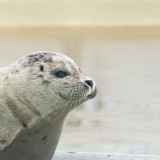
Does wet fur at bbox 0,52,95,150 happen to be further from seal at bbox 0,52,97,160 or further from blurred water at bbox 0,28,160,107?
blurred water at bbox 0,28,160,107

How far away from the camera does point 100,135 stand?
6887mm

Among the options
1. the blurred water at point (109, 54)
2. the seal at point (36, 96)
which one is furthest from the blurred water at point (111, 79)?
the seal at point (36, 96)

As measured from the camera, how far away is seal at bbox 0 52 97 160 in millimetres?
3426

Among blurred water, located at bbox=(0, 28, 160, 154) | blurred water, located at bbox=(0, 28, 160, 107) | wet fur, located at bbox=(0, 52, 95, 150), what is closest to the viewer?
wet fur, located at bbox=(0, 52, 95, 150)

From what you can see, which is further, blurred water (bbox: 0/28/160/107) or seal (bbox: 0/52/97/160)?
blurred water (bbox: 0/28/160/107)

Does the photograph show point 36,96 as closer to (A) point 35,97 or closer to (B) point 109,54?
(A) point 35,97

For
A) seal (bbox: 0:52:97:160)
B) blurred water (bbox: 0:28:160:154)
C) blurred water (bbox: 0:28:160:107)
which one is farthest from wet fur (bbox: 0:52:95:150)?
blurred water (bbox: 0:28:160:107)

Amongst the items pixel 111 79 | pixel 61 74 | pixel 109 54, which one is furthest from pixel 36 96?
pixel 109 54

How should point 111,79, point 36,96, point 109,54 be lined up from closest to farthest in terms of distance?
point 36,96 → point 111,79 → point 109,54

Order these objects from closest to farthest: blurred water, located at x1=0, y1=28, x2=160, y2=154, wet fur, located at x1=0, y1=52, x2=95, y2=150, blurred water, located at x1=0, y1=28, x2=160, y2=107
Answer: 1. wet fur, located at x1=0, y1=52, x2=95, y2=150
2. blurred water, located at x1=0, y1=28, x2=160, y2=154
3. blurred water, located at x1=0, y1=28, x2=160, y2=107

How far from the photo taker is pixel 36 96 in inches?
135

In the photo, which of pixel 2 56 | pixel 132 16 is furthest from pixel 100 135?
pixel 132 16

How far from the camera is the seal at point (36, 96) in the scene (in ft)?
11.2

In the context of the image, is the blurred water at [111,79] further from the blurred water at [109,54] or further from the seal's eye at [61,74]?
the seal's eye at [61,74]
